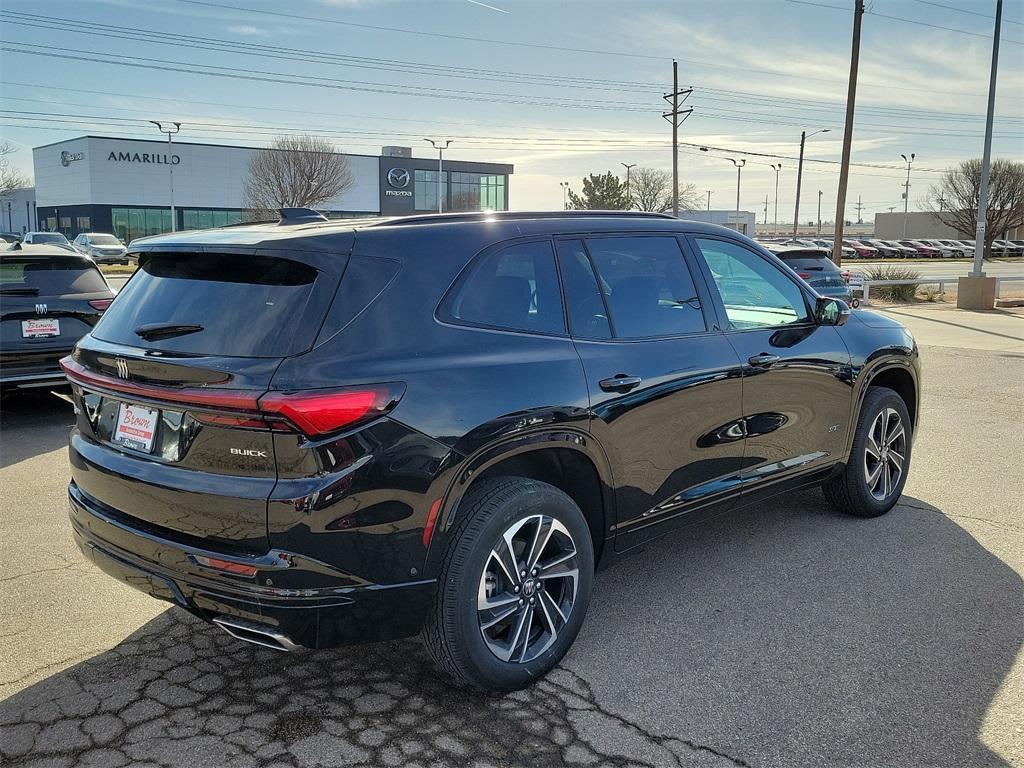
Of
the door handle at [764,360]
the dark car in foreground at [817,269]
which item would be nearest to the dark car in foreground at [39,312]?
the door handle at [764,360]

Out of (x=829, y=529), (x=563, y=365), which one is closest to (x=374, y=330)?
(x=563, y=365)

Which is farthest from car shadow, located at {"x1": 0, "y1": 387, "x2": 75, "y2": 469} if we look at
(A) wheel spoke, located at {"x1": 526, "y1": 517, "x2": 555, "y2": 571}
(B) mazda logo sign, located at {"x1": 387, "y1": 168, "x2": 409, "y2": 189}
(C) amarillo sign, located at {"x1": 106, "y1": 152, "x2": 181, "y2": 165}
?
(B) mazda logo sign, located at {"x1": 387, "y1": 168, "x2": 409, "y2": 189}

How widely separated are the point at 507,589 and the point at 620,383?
0.96 m

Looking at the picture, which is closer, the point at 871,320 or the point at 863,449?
Result: the point at 863,449

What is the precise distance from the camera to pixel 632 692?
127 inches

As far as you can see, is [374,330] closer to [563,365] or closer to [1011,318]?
[563,365]

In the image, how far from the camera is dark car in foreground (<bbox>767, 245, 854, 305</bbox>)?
1513cm

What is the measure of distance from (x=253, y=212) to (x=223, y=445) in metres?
61.1

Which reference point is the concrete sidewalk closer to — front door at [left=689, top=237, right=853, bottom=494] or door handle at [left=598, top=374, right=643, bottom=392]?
front door at [left=689, top=237, right=853, bottom=494]

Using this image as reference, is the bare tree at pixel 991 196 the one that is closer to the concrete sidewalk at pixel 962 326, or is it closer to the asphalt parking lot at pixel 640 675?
the concrete sidewalk at pixel 962 326

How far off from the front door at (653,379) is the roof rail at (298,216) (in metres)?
1.12

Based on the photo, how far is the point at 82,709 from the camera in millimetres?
3066

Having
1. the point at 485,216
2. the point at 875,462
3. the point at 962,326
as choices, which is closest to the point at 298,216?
the point at 485,216

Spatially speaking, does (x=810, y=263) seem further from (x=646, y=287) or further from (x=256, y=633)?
(x=256, y=633)
